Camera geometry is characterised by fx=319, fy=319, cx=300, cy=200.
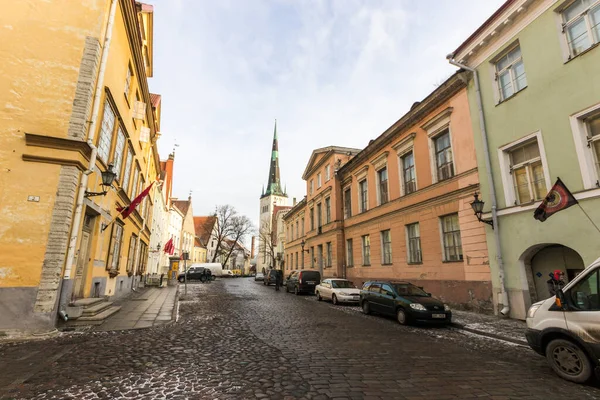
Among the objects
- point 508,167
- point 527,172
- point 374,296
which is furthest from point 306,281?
point 527,172

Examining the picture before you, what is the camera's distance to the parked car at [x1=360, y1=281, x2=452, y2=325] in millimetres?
10148

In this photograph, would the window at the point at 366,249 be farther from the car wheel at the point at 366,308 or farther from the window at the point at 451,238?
the car wheel at the point at 366,308

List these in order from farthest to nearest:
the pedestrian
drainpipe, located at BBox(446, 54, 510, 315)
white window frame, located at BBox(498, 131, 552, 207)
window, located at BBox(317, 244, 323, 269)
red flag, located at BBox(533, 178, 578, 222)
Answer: window, located at BBox(317, 244, 323, 269) < drainpipe, located at BBox(446, 54, 510, 315) < white window frame, located at BBox(498, 131, 552, 207) < the pedestrian < red flag, located at BBox(533, 178, 578, 222)

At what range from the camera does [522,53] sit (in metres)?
11.4

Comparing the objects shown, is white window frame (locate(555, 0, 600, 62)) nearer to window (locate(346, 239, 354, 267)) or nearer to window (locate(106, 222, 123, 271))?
window (locate(346, 239, 354, 267))

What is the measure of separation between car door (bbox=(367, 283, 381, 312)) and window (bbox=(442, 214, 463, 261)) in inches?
158

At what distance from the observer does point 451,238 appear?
14.6 meters

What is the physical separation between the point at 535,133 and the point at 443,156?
16.2 feet

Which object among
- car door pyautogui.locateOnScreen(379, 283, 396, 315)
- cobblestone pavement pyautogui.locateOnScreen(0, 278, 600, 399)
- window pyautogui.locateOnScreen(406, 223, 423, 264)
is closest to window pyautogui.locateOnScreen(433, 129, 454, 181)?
window pyautogui.locateOnScreen(406, 223, 423, 264)

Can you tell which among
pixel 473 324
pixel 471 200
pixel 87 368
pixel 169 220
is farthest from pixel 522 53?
pixel 169 220

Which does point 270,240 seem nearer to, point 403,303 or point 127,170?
point 127,170

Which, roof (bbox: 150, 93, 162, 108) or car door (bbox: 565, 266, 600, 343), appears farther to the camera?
roof (bbox: 150, 93, 162, 108)

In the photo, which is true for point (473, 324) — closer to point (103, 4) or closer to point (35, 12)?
point (103, 4)

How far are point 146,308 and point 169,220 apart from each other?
3633 centimetres
